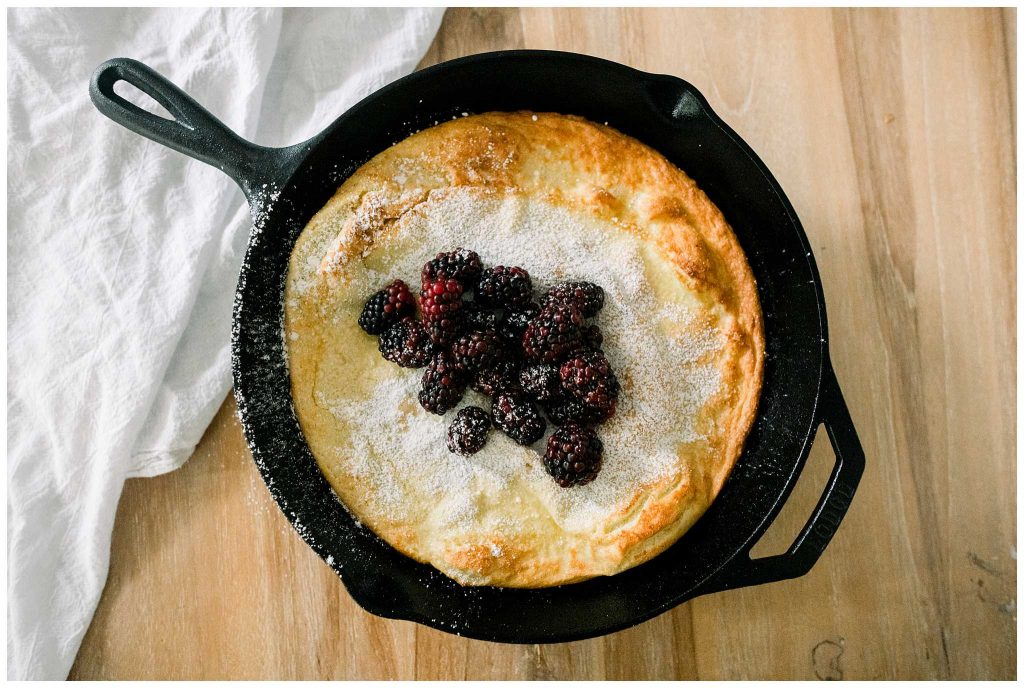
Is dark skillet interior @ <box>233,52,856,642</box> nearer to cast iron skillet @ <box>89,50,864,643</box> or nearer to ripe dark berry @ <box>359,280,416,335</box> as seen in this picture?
cast iron skillet @ <box>89,50,864,643</box>

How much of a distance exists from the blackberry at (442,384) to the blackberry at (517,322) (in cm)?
14

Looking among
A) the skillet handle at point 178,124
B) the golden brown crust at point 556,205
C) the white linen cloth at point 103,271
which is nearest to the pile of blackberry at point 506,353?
the golden brown crust at point 556,205

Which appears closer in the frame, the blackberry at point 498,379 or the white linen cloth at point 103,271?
the blackberry at point 498,379

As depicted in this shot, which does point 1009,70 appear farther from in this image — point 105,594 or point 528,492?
point 105,594

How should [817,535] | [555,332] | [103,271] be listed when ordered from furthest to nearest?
[103,271]
[817,535]
[555,332]

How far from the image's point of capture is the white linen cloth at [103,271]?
72.0 inches

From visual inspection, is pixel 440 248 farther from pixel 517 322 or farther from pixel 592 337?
pixel 592 337

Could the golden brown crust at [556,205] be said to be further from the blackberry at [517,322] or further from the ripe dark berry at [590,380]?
the blackberry at [517,322]

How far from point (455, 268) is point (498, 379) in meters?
0.26

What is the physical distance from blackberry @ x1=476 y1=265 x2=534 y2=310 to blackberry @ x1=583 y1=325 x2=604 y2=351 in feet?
0.50

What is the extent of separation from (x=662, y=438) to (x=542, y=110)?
87 centimetres

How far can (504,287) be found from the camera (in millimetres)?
1555

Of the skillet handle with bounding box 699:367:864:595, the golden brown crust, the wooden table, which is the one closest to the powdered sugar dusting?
the golden brown crust

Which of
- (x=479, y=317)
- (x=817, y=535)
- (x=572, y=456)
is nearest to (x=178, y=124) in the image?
(x=479, y=317)
